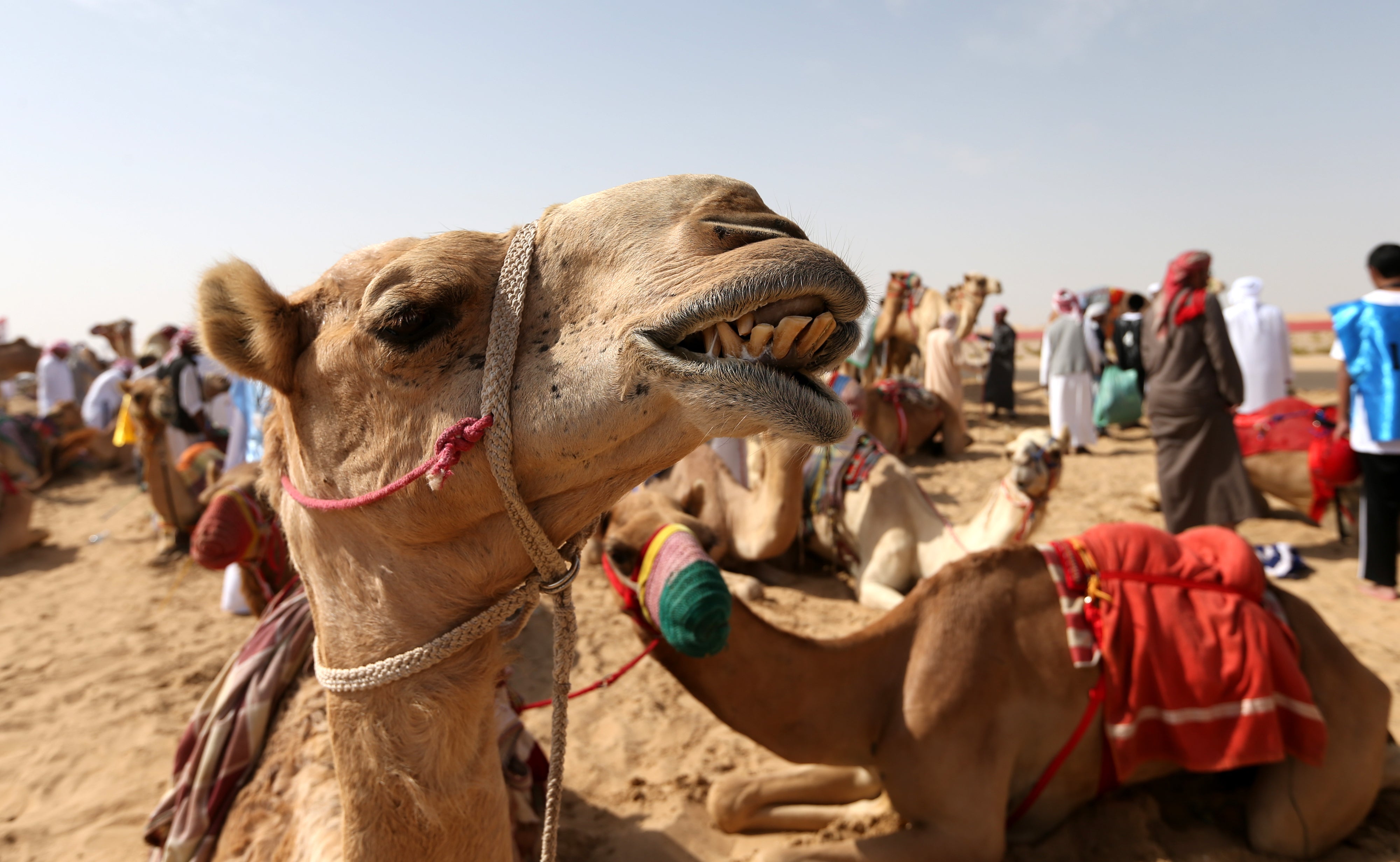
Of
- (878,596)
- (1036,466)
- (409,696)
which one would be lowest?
(878,596)

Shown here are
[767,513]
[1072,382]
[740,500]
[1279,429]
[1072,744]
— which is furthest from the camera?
[1072,382]

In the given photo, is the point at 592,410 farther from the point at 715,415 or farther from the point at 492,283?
the point at 492,283

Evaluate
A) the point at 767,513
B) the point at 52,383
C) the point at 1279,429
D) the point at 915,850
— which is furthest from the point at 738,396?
the point at 52,383

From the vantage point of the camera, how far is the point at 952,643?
8.71ft

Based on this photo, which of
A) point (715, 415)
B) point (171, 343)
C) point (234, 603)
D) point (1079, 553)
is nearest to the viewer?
point (715, 415)

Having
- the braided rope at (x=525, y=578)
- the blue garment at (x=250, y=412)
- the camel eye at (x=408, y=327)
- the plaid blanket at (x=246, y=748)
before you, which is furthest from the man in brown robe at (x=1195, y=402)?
the blue garment at (x=250, y=412)

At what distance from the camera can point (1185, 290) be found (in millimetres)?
5992

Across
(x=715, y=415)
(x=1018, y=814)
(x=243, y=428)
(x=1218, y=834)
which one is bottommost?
(x=1218, y=834)

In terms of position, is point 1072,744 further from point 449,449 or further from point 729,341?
point 449,449

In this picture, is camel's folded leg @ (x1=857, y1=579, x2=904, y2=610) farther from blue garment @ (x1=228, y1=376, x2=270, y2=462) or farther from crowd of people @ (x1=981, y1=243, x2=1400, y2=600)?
blue garment @ (x1=228, y1=376, x2=270, y2=462)

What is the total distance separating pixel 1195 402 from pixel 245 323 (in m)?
6.48

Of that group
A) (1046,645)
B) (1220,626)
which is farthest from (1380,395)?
(1046,645)

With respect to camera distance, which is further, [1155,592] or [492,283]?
[1155,592]

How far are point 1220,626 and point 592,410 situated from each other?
256cm
